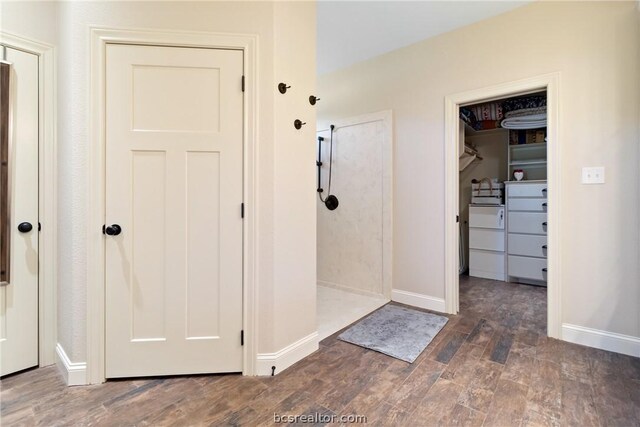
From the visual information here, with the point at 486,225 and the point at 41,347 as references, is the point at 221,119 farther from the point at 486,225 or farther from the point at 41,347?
the point at 486,225

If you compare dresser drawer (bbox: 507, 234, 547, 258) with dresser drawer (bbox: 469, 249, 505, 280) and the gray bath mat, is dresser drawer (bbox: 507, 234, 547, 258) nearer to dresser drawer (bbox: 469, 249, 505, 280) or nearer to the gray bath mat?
dresser drawer (bbox: 469, 249, 505, 280)

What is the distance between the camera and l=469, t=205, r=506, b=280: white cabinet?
3.79 metres

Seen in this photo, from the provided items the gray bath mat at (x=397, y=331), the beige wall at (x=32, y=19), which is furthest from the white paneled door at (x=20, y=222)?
the gray bath mat at (x=397, y=331)

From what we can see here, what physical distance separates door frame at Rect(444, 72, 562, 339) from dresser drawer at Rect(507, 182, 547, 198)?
1577 millimetres

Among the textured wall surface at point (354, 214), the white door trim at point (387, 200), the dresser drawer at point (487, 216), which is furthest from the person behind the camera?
the dresser drawer at point (487, 216)

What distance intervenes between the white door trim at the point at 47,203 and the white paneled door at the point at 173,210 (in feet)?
1.72

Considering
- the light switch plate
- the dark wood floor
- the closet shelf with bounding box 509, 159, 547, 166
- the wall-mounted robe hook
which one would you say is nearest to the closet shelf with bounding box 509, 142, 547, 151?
the closet shelf with bounding box 509, 159, 547, 166

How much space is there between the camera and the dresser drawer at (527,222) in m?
3.50

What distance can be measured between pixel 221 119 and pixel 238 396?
1.51 metres

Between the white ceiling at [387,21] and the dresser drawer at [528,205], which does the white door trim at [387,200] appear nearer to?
the white ceiling at [387,21]

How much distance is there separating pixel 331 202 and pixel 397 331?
5.49ft

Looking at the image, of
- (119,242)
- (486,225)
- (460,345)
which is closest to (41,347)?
(119,242)

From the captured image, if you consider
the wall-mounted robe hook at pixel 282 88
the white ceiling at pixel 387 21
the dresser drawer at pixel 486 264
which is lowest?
the dresser drawer at pixel 486 264

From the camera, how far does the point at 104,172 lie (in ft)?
5.26
